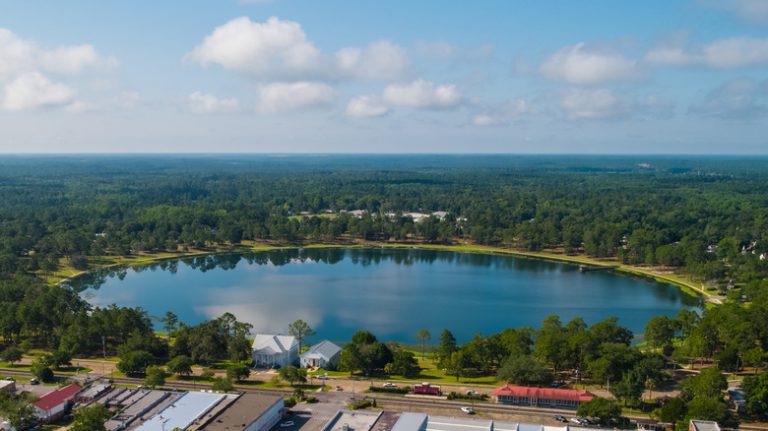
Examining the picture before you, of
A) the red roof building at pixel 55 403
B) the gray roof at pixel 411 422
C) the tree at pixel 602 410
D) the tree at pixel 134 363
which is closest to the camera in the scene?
the gray roof at pixel 411 422

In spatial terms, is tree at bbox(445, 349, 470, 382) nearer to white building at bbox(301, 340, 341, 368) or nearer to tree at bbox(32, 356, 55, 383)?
white building at bbox(301, 340, 341, 368)

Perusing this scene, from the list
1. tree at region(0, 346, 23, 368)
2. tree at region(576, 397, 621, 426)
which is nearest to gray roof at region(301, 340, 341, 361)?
tree at region(576, 397, 621, 426)

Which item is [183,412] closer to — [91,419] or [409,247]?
[91,419]

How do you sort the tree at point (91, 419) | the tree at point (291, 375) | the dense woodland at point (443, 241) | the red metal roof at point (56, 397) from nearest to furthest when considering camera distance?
the tree at point (91, 419) → the red metal roof at point (56, 397) → the tree at point (291, 375) → the dense woodland at point (443, 241)

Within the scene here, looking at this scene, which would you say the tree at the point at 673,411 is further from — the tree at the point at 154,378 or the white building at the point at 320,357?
the tree at the point at 154,378

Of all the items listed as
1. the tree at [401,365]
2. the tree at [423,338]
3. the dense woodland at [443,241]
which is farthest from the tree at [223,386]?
the tree at [423,338]

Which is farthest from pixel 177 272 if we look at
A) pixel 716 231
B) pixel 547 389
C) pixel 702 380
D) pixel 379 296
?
pixel 716 231

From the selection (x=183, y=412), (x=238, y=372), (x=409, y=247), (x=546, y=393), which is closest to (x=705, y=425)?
(x=546, y=393)
